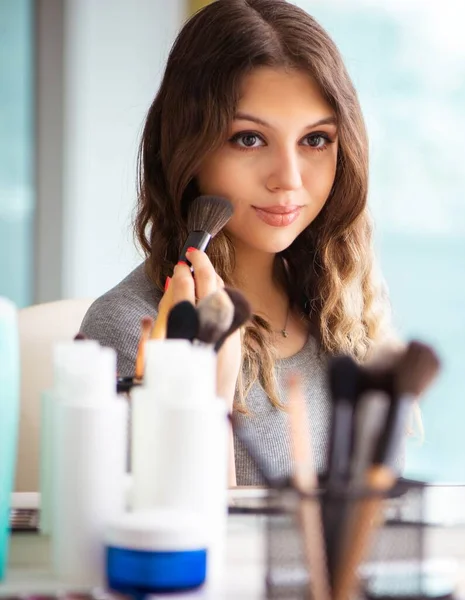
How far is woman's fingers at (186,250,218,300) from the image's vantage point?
1095 mm

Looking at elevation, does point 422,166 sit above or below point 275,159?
above

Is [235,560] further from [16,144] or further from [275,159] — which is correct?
[16,144]

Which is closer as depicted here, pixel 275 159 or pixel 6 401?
pixel 6 401

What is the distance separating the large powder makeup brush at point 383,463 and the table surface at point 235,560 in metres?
0.08

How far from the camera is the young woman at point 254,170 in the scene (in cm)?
130

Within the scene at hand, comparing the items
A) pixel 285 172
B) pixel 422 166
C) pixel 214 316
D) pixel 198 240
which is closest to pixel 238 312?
pixel 214 316

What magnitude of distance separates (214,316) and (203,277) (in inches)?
12.9

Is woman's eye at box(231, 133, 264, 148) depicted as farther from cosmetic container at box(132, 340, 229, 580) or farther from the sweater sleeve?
cosmetic container at box(132, 340, 229, 580)

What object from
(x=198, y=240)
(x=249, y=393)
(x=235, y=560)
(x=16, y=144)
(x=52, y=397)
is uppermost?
(x=16, y=144)

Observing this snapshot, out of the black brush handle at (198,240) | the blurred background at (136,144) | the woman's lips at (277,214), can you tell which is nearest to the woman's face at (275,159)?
the woman's lips at (277,214)

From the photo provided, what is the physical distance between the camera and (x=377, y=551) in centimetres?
66

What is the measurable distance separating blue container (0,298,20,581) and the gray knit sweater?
498mm

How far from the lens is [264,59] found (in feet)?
4.33

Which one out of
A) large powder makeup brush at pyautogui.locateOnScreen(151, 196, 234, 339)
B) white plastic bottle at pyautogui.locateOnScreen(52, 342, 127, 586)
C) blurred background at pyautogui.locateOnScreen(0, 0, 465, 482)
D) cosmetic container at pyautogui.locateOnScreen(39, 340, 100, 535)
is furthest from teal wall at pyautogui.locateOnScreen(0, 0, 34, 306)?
white plastic bottle at pyautogui.locateOnScreen(52, 342, 127, 586)
